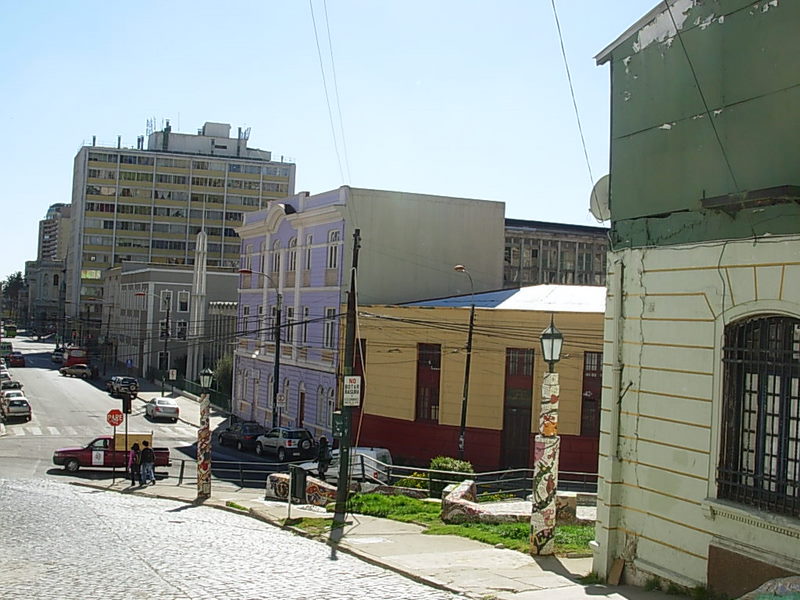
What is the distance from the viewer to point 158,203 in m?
120

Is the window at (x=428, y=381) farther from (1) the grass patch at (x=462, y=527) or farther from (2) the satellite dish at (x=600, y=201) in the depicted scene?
(2) the satellite dish at (x=600, y=201)

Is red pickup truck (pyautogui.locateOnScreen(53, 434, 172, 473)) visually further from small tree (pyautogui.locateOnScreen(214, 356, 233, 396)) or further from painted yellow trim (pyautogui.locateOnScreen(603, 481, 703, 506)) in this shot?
small tree (pyautogui.locateOnScreen(214, 356, 233, 396))

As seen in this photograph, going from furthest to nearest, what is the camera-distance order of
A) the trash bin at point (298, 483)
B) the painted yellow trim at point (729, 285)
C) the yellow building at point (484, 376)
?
Answer: the yellow building at point (484, 376) < the trash bin at point (298, 483) < the painted yellow trim at point (729, 285)

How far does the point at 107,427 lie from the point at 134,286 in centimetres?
4413

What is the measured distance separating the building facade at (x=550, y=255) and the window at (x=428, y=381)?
66.0ft

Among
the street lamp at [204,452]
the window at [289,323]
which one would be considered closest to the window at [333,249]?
the window at [289,323]

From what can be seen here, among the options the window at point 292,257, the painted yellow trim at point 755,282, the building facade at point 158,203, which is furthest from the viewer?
the building facade at point 158,203

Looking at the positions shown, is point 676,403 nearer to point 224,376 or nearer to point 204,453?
point 204,453

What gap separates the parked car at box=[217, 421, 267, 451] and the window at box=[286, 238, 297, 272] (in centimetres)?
891

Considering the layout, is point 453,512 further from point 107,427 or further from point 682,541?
point 107,427

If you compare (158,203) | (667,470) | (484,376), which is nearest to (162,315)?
(158,203)

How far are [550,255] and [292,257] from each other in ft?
62.6

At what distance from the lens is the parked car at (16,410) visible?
48812mm

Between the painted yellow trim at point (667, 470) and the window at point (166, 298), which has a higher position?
the window at point (166, 298)
